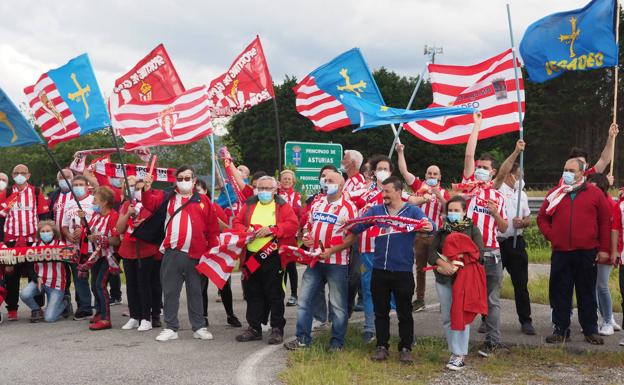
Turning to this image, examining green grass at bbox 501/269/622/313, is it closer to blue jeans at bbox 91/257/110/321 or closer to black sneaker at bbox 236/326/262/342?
black sneaker at bbox 236/326/262/342

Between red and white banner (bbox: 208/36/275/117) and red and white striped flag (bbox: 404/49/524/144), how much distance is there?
249 centimetres

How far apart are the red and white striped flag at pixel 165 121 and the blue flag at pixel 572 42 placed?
4331 mm

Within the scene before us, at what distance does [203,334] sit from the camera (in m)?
8.35

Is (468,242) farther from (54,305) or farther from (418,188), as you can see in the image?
(54,305)

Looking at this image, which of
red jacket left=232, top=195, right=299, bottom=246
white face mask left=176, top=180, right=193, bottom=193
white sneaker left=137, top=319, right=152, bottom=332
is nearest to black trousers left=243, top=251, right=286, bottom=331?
red jacket left=232, top=195, right=299, bottom=246

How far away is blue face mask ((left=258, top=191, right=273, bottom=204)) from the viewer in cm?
802

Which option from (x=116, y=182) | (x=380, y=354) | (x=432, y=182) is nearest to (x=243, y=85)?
(x=116, y=182)

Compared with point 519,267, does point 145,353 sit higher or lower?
lower

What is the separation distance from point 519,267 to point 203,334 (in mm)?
3727

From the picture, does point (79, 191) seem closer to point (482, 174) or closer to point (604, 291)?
point (482, 174)

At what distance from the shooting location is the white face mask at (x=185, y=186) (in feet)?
27.4

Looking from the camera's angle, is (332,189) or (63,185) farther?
(63,185)

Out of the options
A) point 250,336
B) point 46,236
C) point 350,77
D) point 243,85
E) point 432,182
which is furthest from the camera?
point 350,77

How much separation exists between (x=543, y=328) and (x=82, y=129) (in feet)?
20.9
